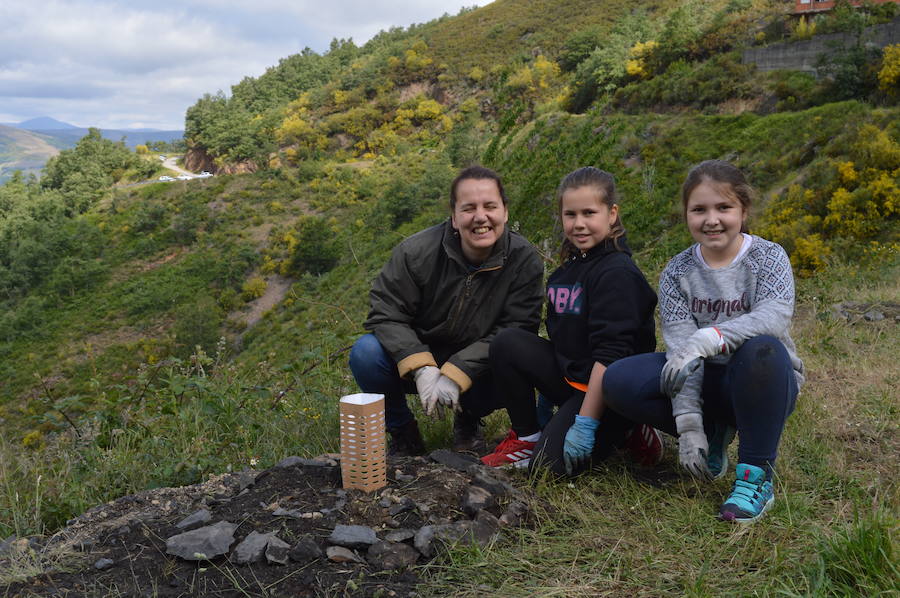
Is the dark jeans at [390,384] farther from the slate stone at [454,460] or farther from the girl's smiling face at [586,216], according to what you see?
the girl's smiling face at [586,216]

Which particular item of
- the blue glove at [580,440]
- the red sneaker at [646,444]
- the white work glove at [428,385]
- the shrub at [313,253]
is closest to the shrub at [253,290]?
the shrub at [313,253]

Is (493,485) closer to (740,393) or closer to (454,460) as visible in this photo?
(454,460)

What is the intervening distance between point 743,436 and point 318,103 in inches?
2193

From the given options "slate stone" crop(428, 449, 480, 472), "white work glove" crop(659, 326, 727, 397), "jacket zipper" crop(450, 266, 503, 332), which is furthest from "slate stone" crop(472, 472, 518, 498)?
"jacket zipper" crop(450, 266, 503, 332)

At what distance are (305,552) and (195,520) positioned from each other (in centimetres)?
40

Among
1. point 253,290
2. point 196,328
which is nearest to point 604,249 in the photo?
point 196,328

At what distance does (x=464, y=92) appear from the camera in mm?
45375

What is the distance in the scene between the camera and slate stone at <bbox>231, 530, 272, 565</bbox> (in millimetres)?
1446

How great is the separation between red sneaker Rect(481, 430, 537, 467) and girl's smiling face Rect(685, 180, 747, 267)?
90cm

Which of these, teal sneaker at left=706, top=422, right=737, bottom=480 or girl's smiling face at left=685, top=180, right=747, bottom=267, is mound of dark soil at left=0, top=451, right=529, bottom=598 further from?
girl's smiling face at left=685, top=180, right=747, bottom=267

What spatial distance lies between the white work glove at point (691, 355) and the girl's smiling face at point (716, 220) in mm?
292

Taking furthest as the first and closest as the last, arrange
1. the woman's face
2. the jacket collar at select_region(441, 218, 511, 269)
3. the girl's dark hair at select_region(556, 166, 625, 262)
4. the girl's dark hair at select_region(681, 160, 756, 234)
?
the jacket collar at select_region(441, 218, 511, 269) < the woman's face < the girl's dark hair at select_region(556, 166, 625, 262) < the girl's dark hair at select_region(681, 160, 756, 234)

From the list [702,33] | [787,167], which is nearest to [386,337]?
[787,167]

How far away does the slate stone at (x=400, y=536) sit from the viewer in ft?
5.02
